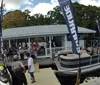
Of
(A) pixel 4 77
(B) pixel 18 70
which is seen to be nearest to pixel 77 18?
(B) pixel 18 70

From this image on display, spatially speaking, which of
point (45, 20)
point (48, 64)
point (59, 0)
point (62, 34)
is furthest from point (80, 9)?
point (59, 0)

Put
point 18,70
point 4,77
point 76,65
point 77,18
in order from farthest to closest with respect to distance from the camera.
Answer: point 77,18, point 76,65, point 18,70, point 4,77

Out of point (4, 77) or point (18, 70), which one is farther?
point (18, 70)

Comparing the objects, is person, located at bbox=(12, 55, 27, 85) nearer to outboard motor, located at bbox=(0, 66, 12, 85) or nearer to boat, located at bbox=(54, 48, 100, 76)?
outboard motor, located at bbox=(0, 66, 12, 85)

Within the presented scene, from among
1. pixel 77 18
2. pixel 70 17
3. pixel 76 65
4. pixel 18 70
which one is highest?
pixel 77 18

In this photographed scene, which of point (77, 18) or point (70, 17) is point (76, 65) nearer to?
point (70, 17)

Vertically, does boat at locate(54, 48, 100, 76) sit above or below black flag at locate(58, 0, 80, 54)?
below

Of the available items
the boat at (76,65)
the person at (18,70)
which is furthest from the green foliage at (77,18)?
the person at (18,70)

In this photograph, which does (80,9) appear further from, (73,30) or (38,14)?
(73,30)

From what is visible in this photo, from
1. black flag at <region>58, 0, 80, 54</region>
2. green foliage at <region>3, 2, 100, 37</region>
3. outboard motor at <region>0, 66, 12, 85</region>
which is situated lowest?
outboard motor at <region>0, 66, 12, 85</region>

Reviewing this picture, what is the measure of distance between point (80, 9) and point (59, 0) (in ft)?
200

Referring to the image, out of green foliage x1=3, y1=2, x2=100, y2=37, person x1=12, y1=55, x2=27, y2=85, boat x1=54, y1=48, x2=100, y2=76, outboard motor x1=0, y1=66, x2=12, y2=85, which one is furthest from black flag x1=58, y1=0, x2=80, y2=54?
green foliage x1=3, y1=2, x2=100, y2=37

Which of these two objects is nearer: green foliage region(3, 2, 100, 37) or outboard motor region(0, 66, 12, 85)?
outboard motor region(0, 66, 12, 85)

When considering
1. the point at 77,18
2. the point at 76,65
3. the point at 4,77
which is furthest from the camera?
the point at 77,18
